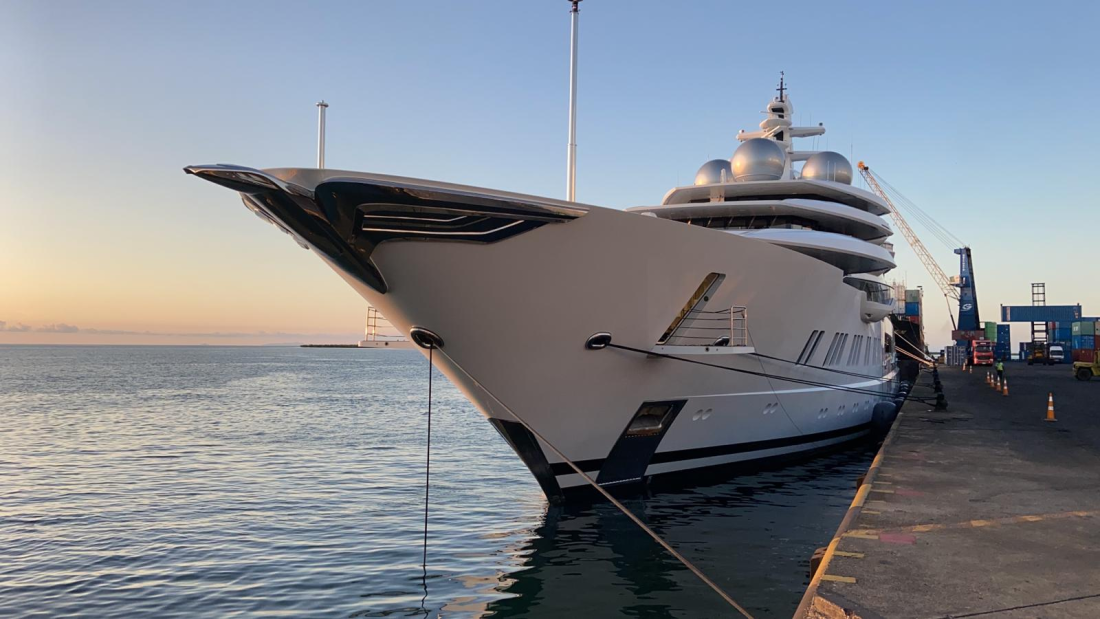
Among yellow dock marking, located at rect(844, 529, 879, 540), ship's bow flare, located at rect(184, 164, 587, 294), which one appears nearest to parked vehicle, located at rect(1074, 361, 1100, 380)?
yellow dock marking, located at rect(844, 529, 879, 540)

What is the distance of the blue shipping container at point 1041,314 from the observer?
87938 mm

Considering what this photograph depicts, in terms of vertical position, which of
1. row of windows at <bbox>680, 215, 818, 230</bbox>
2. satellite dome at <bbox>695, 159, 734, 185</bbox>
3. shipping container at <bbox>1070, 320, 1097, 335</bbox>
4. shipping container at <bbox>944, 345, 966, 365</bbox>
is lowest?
shipping container at <bbox>944, 345, 966, 365</bbox>

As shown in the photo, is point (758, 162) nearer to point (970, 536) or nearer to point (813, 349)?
point (813, 349)

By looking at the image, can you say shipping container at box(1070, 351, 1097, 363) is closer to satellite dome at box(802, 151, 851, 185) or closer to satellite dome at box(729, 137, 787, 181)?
satellite dome at box(802, 151, 851, 185)

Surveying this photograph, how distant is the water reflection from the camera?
7996mm

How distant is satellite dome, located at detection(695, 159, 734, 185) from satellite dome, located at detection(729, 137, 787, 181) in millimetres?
336

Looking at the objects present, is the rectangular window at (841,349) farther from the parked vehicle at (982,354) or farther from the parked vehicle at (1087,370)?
the parked vehicle at (982,354)

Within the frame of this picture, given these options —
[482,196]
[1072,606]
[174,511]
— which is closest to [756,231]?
[482,196]

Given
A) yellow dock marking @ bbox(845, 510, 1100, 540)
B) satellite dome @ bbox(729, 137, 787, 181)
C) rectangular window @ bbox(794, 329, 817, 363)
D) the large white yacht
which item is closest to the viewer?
yellow dock marking @ bbox(845, 510, 1100, 540)

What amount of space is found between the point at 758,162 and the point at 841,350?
16.4ft

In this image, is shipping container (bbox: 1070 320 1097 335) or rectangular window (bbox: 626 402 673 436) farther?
Answer: shipping container (bbox: 1070 320 1097 335)

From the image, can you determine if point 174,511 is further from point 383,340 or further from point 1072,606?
point 1072,606

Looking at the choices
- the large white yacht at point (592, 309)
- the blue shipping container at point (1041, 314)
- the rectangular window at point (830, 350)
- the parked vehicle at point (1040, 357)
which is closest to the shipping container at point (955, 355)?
the blue shipping container at point (1041, 314)

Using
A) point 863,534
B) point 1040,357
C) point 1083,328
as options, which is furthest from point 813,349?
point 1083,328
